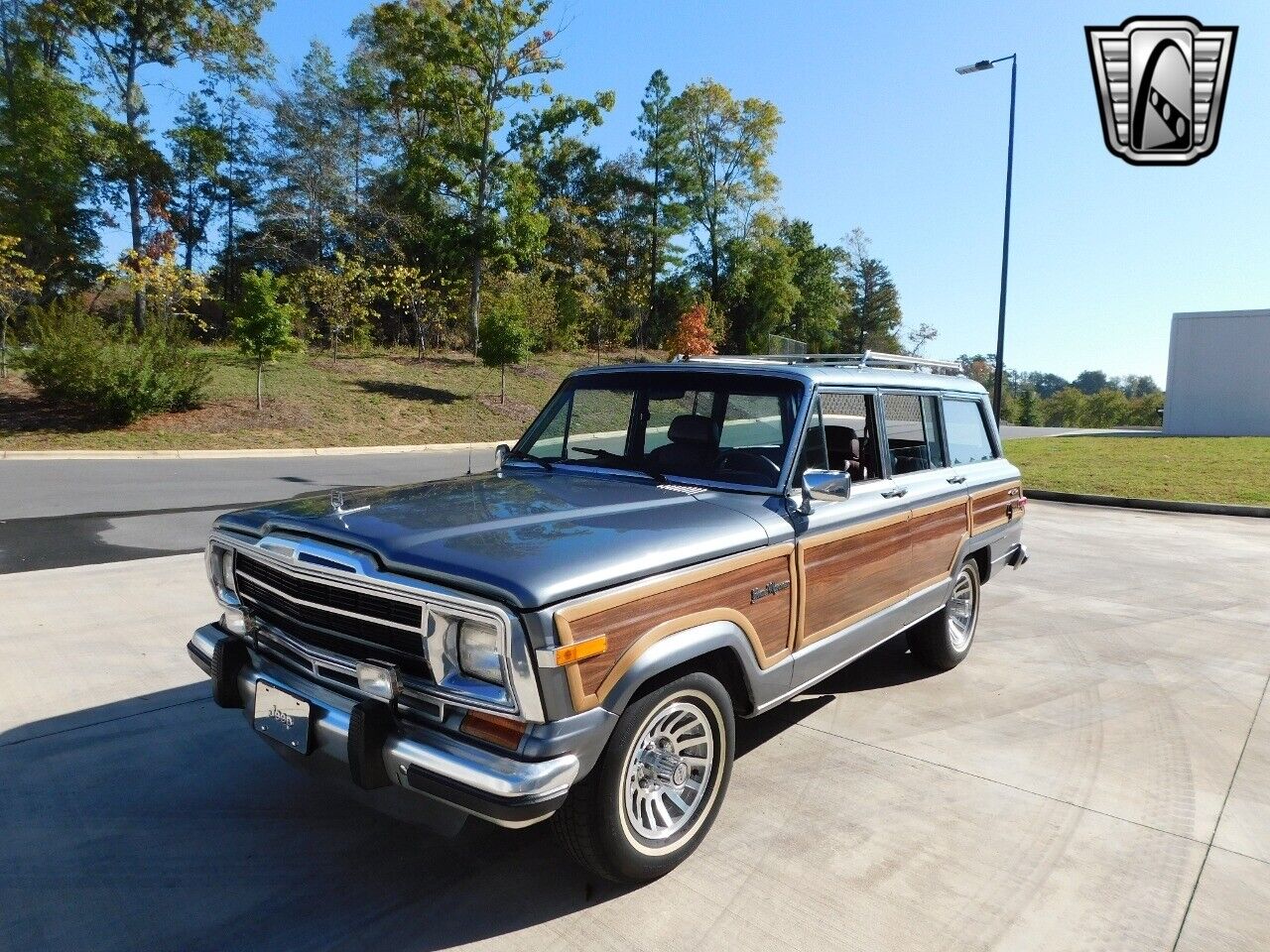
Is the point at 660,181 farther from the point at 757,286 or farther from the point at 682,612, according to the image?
the point at 682,612

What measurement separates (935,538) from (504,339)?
21.4 meters

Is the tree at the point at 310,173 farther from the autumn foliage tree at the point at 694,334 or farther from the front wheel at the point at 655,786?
the front wheel at the point at 655,786

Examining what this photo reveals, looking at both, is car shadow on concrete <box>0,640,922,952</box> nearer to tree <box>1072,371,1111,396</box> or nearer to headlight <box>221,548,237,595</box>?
headlight <box>221,548,237,595</box>

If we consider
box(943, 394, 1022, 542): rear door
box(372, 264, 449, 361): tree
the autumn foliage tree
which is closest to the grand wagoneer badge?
box(943, 394, 1022, 542): rear door

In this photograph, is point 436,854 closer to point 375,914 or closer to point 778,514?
point 375,914

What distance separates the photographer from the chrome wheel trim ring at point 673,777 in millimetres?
2727

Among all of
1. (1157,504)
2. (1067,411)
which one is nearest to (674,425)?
(1157,504)

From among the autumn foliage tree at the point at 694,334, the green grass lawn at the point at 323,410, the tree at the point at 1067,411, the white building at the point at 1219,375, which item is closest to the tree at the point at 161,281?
the green grass lawn at the point at 323,410

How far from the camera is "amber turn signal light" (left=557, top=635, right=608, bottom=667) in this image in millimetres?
2316

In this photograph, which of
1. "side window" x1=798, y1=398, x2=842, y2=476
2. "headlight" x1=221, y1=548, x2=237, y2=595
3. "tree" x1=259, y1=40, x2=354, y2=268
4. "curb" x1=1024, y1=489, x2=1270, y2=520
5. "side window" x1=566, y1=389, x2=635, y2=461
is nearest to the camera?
"headlight" x1=221, y1=548, x2=237, y2=595

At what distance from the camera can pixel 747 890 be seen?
110 inches

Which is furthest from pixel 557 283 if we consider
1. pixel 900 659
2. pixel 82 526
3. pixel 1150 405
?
pixel 1150 405

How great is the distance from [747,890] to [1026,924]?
0.93 m

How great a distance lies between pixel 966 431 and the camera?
5.39 meters
